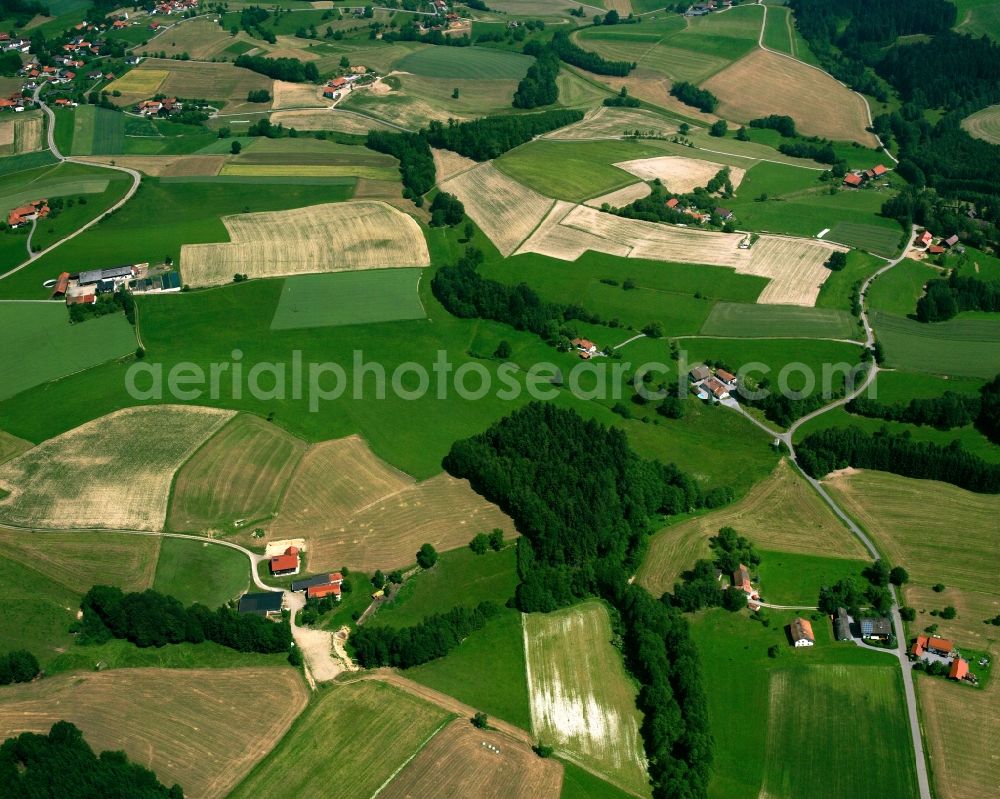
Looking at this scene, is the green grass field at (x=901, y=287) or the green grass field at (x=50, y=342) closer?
the green grass field at (x=50, y=342)

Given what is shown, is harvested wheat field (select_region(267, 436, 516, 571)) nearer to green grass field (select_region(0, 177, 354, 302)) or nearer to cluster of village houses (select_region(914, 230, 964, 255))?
green grass field (select_region(0, 177, 354, 302))

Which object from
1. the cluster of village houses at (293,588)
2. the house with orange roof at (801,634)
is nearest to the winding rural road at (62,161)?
the cluster of village houses at (293,588)

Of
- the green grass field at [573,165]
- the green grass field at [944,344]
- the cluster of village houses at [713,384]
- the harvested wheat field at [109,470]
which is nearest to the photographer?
the harvested wheat field at [109,470]

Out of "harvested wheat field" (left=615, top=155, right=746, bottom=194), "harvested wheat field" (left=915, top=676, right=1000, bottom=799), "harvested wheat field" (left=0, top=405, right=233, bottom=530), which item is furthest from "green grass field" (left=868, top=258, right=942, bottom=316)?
"harvested wheat field" (left=0, top=405, right=233, bottom=530)

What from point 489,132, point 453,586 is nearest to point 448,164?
point 489,132

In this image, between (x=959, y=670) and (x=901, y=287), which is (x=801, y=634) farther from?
(x=901, y=287)

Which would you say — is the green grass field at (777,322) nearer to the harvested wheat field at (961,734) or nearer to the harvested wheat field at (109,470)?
the harvested wheat field at (961,734)
